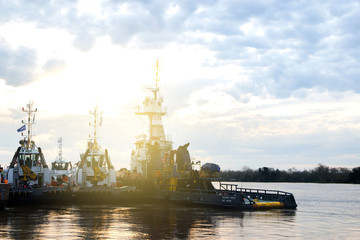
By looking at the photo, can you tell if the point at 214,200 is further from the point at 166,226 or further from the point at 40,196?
the point at 40,196

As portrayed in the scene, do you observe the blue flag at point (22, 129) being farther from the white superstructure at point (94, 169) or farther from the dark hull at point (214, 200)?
the dark hull at point (214, 200)

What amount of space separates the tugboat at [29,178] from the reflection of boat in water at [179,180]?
985 cm

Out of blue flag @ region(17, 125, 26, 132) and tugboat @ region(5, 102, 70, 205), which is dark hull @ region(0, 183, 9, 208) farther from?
blue flag @ region(17, 125, 26, 132)

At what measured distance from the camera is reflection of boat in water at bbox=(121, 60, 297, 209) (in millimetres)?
42281

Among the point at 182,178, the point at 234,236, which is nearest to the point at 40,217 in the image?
the point at 234,236

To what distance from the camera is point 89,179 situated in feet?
163

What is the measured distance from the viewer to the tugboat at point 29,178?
42500 millimetres

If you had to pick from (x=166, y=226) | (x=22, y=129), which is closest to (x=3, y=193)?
(x=22, y=129)

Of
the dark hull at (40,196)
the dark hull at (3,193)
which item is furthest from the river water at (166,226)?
the dark hull at (40,196)

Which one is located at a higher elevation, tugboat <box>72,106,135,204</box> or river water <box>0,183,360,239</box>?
tugboat <box>72,106,135,204</box>

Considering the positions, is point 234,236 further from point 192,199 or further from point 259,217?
point 192,199

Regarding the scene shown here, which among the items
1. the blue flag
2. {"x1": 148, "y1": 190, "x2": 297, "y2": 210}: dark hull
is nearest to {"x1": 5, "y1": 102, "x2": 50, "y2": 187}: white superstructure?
the blue flag

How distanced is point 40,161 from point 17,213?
14.0m

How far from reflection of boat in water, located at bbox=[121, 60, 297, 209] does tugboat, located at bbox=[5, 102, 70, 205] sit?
9.85m
